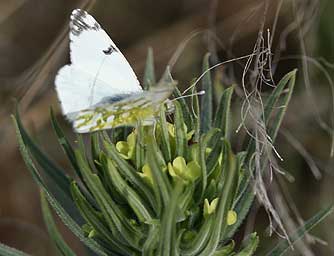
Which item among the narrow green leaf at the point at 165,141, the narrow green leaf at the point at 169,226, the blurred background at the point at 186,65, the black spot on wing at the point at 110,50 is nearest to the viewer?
the narrow green leaf at the point at 169,226

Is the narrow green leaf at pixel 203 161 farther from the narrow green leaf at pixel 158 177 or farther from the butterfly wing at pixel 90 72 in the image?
the butterfly wing at pixel 90 72

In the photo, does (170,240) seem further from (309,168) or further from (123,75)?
(309,168)

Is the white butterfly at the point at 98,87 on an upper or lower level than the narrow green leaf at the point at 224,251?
upper

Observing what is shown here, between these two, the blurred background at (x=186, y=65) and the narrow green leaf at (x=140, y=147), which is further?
the blurred background at (x=186, y=65)

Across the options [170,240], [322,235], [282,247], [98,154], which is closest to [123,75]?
[98,154]

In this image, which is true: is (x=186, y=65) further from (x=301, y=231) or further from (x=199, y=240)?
(x=199, y=240)

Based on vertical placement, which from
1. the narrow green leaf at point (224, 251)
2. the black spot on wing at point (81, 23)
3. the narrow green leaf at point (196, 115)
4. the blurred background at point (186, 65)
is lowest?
the blurred background at point (186, 65)

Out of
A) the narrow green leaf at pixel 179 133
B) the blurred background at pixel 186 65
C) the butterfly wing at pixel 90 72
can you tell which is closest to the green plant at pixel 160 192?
the narrow green leaf at pixel 179 133
